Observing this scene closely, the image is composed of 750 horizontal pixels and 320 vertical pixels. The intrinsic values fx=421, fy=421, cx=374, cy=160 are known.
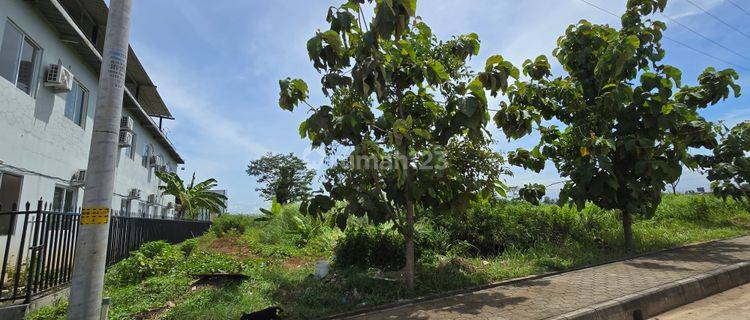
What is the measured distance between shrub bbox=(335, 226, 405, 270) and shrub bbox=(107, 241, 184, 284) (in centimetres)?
349

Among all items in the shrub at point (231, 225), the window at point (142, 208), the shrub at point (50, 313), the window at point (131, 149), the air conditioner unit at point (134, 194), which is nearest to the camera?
the shrub at point (50, 313)

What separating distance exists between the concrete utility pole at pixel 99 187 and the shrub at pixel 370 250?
4.84m

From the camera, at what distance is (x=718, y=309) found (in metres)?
6.04

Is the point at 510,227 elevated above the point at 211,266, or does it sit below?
above

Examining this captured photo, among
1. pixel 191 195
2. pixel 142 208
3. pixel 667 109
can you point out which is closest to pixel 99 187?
pixel 667 109

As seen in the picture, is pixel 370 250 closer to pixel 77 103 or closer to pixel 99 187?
pixel 99 187

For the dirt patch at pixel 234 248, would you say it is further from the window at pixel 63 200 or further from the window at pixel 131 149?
the window at pixel 131 149

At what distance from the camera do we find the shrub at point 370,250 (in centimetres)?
822

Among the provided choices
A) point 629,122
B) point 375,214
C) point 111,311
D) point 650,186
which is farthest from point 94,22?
point 650,186

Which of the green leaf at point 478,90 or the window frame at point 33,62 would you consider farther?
the window frame at point 33,62

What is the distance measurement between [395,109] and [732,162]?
1274 centimetres

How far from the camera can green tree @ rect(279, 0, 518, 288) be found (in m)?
5.74

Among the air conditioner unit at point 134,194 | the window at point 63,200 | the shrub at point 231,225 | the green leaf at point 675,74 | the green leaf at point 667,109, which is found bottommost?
the shrub at point 231,225

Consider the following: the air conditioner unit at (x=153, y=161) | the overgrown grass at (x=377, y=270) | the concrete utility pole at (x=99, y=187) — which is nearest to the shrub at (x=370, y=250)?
the overgrown grass at (x=377, y=270)
